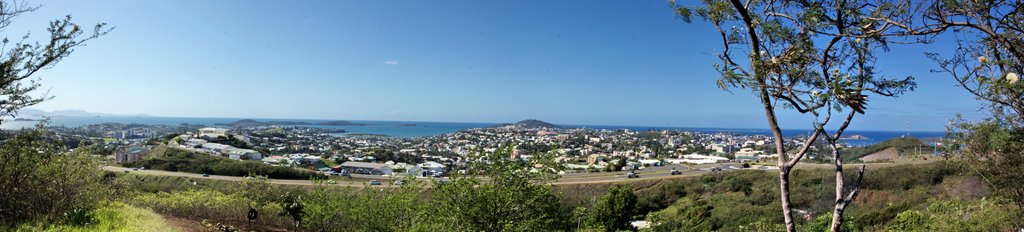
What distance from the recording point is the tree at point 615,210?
17.0m

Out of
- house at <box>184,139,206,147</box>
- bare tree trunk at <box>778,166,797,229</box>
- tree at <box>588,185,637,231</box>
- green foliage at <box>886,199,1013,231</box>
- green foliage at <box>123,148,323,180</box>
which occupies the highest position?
bare tree trunk at <box>778,166,797,229</box>

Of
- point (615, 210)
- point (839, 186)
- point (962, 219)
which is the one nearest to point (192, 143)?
point (615, 210)

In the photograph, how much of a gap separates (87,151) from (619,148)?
7519 centimetres

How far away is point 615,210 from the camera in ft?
60.3

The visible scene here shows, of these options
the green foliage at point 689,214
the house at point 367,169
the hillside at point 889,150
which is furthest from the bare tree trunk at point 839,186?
the house at point 367,169

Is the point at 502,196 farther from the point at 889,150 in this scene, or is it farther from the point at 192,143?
the point at 192,143

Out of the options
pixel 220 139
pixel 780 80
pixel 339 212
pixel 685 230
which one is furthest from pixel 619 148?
pixel 780 80

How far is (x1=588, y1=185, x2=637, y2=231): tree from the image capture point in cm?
1697

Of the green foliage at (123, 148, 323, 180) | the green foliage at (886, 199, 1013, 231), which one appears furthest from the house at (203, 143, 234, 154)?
the green foliage at (886, 199, 1013, 231)

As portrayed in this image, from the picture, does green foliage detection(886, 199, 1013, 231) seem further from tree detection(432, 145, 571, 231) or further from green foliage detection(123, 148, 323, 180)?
green foliage detection(123, 148, 323, 180)

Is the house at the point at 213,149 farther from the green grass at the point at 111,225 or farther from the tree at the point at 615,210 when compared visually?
the green grass at the point at 111,225

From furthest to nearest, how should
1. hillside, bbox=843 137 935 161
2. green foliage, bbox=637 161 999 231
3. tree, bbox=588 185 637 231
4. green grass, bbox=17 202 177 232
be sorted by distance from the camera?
hillside, bbox=843 137 935 161
tree, bbox=588 185 637 231
green foliage, bbox=637 161 999 231
green grass, bbox=17 202 177 232

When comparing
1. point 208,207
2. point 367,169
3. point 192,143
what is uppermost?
point 208,207

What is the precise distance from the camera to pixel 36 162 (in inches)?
267
